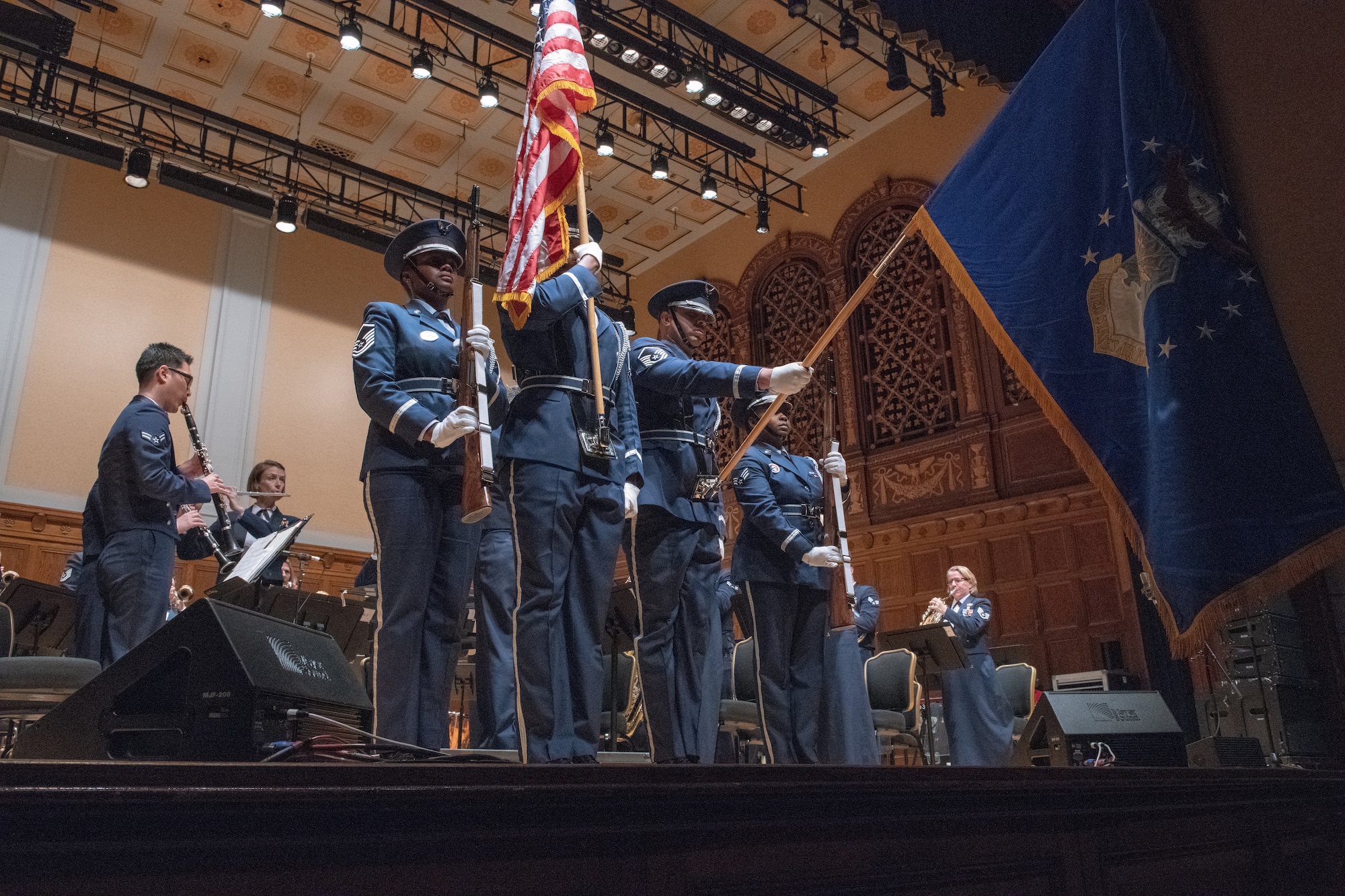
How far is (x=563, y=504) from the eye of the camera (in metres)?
2.57

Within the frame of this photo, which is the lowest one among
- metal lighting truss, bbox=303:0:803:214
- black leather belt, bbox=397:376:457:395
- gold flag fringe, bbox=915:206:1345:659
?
gold flag fringe, bbox=915:206:1345:659

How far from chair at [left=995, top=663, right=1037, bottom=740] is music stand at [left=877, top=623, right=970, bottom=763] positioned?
2.79 feet

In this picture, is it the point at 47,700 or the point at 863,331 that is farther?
the point at 863,331

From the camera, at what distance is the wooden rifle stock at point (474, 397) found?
2.51m

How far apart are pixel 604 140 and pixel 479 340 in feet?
24.5

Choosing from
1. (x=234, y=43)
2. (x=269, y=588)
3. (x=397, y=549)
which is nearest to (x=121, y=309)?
(x=234, y=43)

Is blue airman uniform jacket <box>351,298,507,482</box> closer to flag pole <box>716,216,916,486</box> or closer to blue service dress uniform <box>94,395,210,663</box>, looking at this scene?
flag pole <box>716,216,916,486</box>

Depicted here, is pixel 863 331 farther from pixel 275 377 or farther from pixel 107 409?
pixel 107 409

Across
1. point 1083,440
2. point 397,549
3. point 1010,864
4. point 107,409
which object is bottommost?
point 1010,864

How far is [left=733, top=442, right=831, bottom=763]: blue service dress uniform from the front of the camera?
337cm

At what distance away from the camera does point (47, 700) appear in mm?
3080

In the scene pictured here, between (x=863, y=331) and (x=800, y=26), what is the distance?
3.36m

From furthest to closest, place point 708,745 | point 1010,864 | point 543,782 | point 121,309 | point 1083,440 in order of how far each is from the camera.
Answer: point 121,309 < point 708,745 < point 1083,440 < point 1010,864 < point 543,782

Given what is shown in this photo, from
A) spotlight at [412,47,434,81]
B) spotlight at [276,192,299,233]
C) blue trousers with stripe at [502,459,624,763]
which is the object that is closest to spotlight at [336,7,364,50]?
spotlight at [412,47,434,81]
